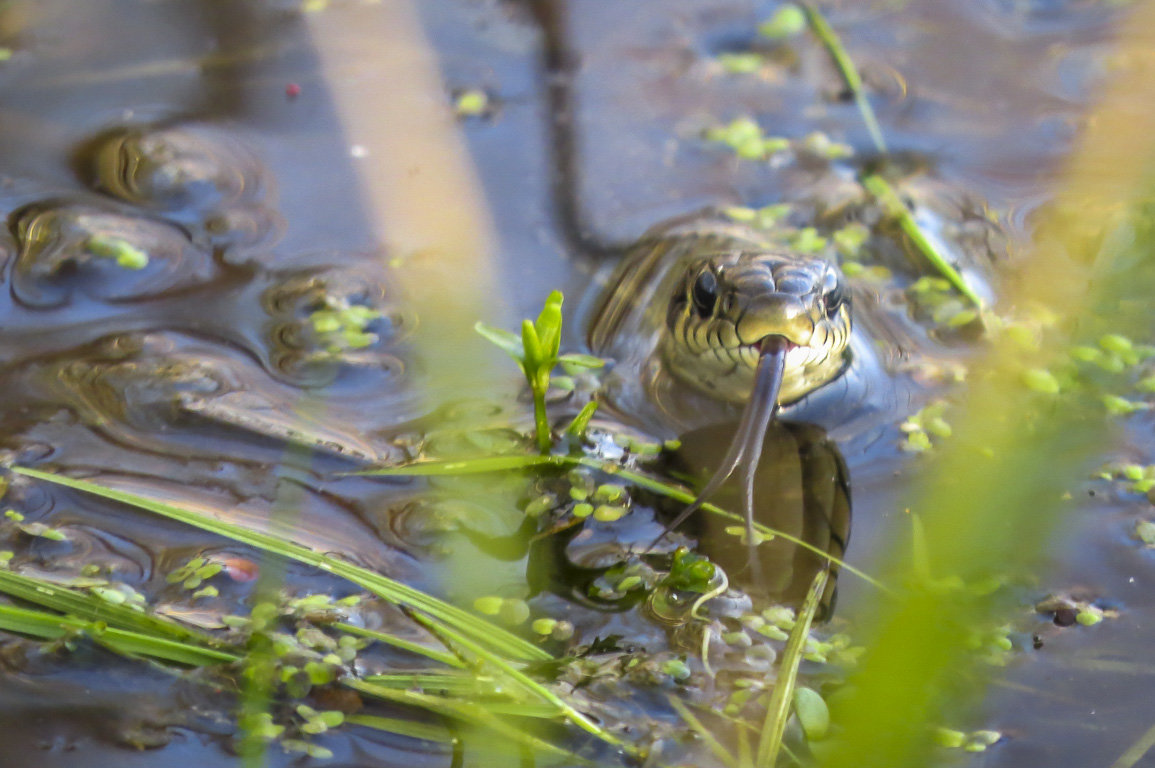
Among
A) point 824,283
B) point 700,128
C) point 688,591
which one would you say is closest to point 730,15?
point 700,128

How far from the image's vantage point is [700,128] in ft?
9.77

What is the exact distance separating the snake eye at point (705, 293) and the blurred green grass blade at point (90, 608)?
45.2 inches

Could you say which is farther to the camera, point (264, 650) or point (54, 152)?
point (54, 152)

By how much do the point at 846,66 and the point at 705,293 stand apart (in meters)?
1.30

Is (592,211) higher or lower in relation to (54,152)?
lower

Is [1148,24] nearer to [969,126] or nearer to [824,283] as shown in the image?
[969,126]

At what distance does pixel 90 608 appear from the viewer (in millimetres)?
1530

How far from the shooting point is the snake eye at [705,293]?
2.16m

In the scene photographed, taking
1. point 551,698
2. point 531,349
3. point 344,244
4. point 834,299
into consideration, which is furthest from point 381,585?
point 344,244

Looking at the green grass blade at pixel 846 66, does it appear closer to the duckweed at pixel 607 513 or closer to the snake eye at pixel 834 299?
the snake eye at pixel 834 299

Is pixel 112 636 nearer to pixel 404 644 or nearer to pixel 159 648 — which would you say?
pixel 159 648

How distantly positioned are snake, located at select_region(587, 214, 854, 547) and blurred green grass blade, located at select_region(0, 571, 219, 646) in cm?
80

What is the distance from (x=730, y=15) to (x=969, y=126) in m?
0.84

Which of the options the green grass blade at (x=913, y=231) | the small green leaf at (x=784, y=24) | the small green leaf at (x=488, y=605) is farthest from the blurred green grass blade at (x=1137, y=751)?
the small green leaf at (x=784, y=24)
